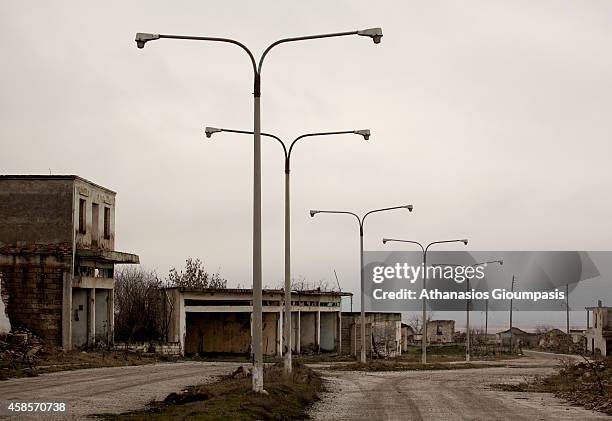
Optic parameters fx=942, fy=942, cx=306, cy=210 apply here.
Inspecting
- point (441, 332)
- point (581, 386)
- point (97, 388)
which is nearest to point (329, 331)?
point (581, 386)

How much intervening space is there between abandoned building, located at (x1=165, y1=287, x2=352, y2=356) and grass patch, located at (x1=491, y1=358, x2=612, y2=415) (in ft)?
85.7

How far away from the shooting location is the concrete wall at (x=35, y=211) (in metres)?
46.8

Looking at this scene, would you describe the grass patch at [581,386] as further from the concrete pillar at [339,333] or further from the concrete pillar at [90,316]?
the concrete pillar at [339,333]

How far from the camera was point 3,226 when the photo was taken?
154ft

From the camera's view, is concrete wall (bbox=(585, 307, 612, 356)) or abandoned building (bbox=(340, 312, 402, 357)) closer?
abandoned building (bbox=(340, 312, 402, 357))

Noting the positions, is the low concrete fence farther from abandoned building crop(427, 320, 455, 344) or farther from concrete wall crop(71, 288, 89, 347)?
abandoned building crop(427, 320, 455, 344)

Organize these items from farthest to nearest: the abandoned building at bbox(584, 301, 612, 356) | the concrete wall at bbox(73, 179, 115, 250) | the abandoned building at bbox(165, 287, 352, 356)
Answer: the abandoned building at bbox(584, 301, 612, 356) < the abandoned building at bbox(165, 287, 352, 356) < the concrete wall at bbox(73, 179, 115, 250)

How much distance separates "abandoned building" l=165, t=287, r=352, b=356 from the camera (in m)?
60.8

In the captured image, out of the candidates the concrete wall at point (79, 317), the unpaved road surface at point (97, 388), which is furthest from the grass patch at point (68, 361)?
the concrete wall at point (79, 317)

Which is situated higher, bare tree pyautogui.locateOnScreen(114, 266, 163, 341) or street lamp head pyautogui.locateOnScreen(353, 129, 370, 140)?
street lamp head pyautogui.locateOnScreen(353, 129, 370, 140)

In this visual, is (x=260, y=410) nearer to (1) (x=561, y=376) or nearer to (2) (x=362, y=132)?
(2) (x=362, y=132)

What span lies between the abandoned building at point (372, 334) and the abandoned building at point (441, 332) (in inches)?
2039

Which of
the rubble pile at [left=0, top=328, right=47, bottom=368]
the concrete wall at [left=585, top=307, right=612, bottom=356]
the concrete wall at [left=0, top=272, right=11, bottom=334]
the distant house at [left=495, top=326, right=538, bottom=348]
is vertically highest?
the concrete wall at [left=0, top=272, right=11, bottom=334]

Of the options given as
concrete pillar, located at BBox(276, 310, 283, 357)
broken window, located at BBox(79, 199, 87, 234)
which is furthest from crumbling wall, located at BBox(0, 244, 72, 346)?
concrete pillar, located at BBox(276, 310, 283, 357)
